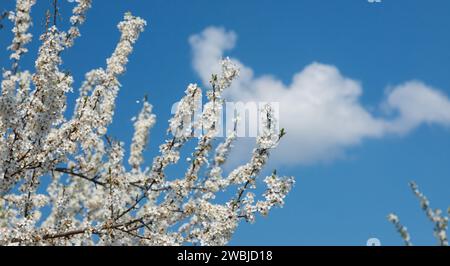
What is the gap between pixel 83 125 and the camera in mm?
9734

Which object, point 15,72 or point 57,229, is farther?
point 15,72

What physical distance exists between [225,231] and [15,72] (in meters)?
5.63

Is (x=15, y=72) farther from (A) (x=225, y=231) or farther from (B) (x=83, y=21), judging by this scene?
(A) (x=225, y=231)

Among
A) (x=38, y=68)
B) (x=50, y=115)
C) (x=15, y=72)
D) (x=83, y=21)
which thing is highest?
(x=83, y=21)

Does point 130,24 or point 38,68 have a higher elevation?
point 130,24

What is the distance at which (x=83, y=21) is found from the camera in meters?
11.3

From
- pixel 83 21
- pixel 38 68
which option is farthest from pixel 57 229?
pixel 83 21

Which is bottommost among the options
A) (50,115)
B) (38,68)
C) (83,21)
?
(50,115)
